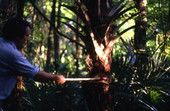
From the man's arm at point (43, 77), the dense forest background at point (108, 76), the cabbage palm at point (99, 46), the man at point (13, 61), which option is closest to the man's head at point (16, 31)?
the man at point (13, 61)

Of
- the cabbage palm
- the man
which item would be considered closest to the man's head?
the man

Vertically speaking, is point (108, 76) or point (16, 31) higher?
point (16, 31)

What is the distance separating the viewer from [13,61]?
86.5 inches

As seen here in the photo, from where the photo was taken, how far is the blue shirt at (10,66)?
2.20 m

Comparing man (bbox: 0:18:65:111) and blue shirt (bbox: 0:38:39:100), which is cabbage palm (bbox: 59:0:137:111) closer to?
man (bbox: 0:18:65:111)

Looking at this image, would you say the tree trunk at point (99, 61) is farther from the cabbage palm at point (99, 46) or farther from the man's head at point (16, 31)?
the man's head at point (16, 31)

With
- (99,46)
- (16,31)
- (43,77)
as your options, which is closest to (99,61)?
(99,46)

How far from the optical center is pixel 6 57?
2209mm

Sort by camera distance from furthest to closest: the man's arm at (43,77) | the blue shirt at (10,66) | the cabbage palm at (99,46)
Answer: the cabbage palm at (99,46) < the man's arm at (43,77) < the blue shirt at (10,66)

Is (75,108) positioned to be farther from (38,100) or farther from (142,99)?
(142,99)

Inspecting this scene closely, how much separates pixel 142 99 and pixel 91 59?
190 centimetres

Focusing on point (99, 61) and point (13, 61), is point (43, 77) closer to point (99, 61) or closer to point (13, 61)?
point (13, 61)

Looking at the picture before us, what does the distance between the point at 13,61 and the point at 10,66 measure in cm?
9

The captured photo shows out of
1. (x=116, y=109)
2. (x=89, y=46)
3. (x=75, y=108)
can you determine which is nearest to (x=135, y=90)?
(x=116, y=109)
